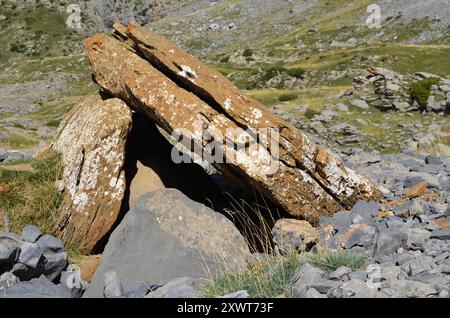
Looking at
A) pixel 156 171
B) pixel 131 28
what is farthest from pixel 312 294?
pixel 131 28

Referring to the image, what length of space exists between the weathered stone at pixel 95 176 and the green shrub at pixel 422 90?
75.4 feet

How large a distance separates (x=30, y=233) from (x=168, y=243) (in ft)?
9.63

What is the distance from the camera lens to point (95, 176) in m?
12.4

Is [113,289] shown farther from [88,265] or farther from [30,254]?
[88,265]

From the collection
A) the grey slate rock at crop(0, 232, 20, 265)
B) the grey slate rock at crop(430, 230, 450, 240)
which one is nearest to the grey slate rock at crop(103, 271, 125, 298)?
the grey slate rock at crop(0, 232, 20, 265)

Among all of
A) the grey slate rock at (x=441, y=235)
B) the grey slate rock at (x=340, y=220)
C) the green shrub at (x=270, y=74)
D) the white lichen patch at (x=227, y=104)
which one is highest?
the white lichen patch at (x=227, y=104)

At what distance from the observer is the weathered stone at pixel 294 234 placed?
35.8 feet

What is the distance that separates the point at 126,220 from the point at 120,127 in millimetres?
2393

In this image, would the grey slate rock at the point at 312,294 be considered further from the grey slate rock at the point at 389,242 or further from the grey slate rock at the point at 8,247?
the grey slate rock at the point at 8,247

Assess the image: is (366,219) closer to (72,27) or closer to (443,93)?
(443,93)

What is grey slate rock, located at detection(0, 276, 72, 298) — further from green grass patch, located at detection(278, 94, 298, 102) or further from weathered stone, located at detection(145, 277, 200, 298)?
green grass patch, located at detection(278, 94, 298, 102)

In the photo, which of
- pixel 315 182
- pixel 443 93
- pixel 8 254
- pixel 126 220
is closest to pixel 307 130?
pixel 443 93

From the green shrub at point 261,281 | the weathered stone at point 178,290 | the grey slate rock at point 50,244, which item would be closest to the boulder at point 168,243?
the grey slate rock at point 50,244
